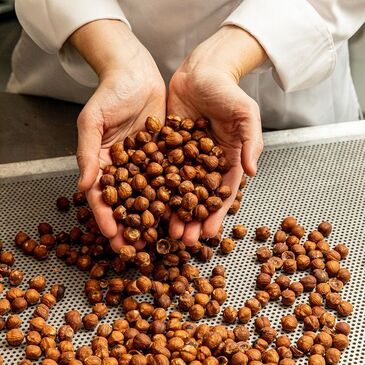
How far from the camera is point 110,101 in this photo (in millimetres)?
1603

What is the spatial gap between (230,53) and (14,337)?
85 cm

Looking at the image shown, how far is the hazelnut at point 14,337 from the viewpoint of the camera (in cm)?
150

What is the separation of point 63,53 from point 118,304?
73 centimetres

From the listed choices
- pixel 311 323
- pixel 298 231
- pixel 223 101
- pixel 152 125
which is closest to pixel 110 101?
pixel 152 125

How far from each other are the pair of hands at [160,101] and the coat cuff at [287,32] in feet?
0.10

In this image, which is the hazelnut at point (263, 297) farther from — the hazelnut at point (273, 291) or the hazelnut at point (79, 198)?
the hazelnut at point (79, 198)

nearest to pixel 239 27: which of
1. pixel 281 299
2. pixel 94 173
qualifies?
pixel 94 173

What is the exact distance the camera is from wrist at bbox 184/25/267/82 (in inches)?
66.8

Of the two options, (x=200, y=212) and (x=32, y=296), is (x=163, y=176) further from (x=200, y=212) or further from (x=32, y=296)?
(x=32, y=296)

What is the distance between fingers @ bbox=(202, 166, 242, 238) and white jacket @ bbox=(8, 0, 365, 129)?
1.12ft

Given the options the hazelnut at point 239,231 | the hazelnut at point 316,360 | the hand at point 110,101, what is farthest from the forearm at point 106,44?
the hazelnut at point 316,360

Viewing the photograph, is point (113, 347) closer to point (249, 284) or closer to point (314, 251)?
point (249, 284)

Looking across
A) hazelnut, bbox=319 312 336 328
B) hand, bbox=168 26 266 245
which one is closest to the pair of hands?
hand, bbox=168 26 266 245

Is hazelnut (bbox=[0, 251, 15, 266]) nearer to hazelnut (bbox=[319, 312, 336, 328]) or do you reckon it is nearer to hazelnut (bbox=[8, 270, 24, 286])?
hazelnut (bbox=[8, 270, 24, 286])
